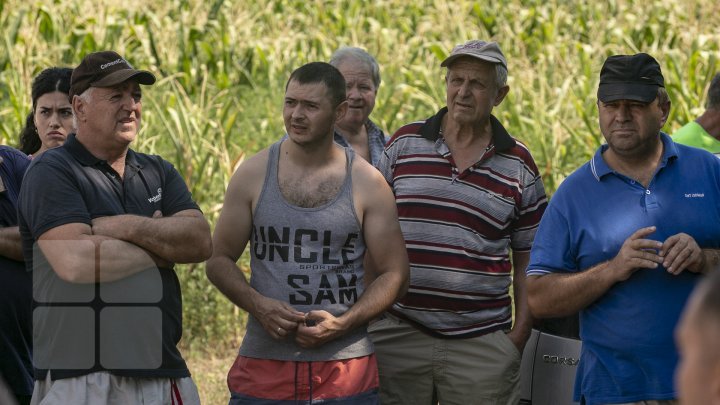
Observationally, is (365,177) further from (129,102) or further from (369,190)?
(129,102)

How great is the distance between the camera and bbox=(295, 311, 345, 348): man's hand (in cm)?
443

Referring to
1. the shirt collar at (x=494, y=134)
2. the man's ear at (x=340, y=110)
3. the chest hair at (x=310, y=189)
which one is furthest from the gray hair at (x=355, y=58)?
the chest hair at (x=310, y=189)

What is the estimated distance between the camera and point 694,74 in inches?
377

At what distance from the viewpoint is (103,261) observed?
415cm

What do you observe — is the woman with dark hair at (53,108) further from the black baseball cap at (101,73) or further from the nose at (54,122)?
the black baseball cap at (101,73)

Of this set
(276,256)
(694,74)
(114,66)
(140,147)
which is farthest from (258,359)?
(694,74)

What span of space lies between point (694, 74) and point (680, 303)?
19.2 feet

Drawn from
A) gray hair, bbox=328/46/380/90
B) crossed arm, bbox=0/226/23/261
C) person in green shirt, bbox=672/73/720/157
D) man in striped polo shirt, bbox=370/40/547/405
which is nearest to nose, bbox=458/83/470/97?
man in striped polo shirt, bbox=370/40/547/405

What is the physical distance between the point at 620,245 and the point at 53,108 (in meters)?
2.71

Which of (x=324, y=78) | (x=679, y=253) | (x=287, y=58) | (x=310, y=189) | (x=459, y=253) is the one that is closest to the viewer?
(x=679, y=253)

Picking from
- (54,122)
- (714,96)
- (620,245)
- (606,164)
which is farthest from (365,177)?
(714,96)

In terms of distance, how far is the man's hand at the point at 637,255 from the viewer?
157 inches

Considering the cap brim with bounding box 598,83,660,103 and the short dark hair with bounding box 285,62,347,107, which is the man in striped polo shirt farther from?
the cap brim with bounding box 598,83,660,103

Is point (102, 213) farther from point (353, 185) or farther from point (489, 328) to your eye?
point (489, 328)
